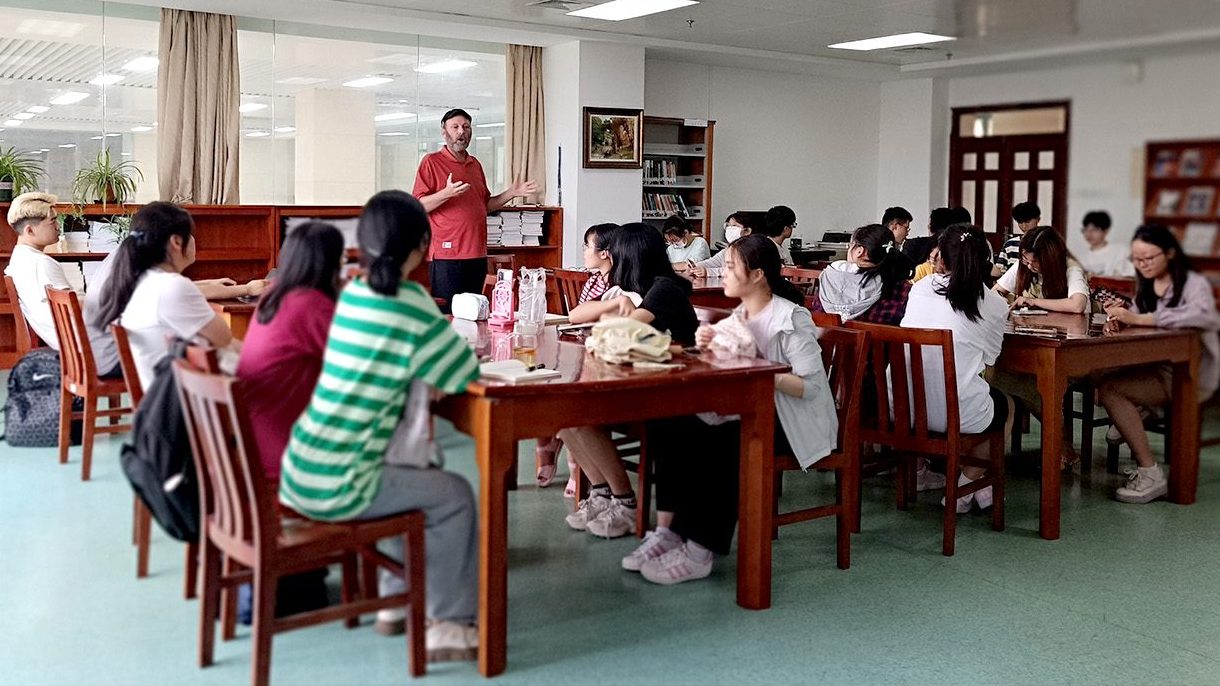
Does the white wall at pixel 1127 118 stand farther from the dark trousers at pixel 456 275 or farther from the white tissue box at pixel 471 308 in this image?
the dark trousers at pixel 456 275

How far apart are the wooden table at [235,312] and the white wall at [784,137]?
5600 millimetres

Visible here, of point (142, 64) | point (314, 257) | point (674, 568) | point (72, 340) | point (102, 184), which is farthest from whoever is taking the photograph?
point (142, 64)

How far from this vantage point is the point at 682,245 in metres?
6.43

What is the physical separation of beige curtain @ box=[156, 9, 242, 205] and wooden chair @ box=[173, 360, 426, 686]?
4864mm

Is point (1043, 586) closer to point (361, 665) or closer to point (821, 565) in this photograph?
point (821, 565)

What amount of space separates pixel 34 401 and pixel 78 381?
682mm

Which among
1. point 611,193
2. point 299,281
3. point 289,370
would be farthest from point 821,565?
point 611,193

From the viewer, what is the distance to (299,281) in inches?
54.4

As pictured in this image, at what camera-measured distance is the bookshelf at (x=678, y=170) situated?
27.3ft

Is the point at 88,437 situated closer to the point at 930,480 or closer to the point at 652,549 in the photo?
the point at 652,549

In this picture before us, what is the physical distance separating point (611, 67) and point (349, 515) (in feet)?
20.0

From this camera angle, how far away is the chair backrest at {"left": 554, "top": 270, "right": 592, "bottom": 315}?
4777 millimetres

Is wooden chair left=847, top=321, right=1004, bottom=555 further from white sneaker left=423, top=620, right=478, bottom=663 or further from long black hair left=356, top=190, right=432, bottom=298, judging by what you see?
long black hair left=356, top=190, right=432, bottom=298

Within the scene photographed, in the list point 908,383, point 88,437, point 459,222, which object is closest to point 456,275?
point 459,222
